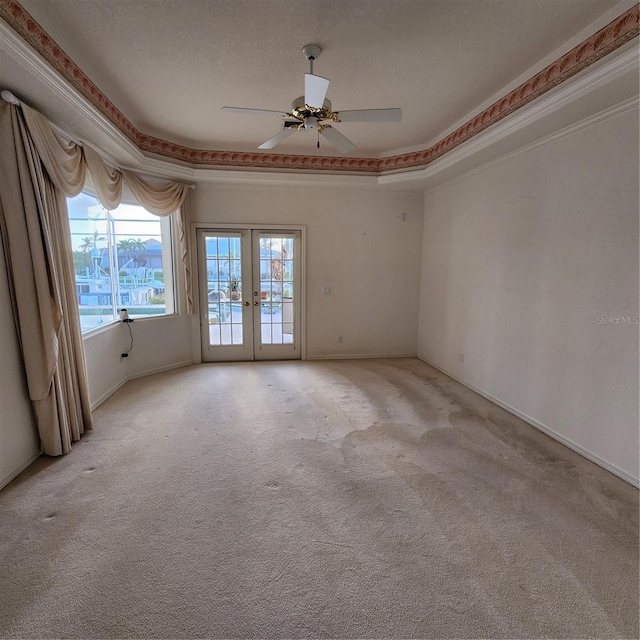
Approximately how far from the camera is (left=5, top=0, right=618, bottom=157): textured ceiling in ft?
6.73

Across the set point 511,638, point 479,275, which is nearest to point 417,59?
point 479,275

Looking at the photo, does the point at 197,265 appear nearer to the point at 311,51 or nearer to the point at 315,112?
the point at 315,112

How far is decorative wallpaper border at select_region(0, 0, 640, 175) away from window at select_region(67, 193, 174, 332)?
2.91 feet

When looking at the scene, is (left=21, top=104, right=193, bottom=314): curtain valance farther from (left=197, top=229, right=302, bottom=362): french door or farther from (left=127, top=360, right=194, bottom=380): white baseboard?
(left=127, top=360, right=194, bottom=380): white baseboard

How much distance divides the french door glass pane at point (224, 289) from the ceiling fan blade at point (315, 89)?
117 inches

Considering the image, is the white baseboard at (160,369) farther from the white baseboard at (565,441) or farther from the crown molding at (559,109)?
the crown molding at (559,109)

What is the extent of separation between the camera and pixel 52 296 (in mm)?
2568

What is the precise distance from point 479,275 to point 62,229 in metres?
4.17

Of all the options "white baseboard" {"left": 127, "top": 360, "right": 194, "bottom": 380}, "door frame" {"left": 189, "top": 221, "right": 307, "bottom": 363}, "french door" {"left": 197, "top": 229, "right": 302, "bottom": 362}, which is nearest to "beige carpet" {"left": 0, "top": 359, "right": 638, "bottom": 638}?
"white baseboard" {"left": 127, "top": 360, "right": 194, "bottom": 380}

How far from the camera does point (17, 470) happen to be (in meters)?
2.43

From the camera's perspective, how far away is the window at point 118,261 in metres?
3.56

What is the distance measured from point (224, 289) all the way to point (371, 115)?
10.9 feet

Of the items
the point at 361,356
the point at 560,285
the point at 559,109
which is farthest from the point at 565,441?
the point at 361,356

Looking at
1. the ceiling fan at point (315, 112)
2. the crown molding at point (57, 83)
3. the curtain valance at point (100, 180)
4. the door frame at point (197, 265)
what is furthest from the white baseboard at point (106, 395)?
the ceiling fan at point (315, 112)
